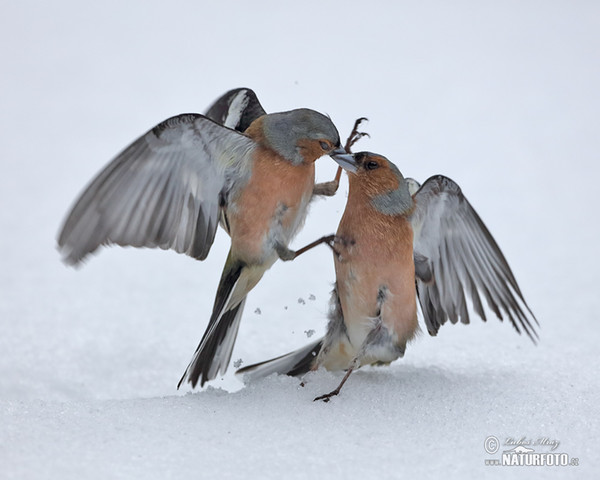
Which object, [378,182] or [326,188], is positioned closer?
[378,182]

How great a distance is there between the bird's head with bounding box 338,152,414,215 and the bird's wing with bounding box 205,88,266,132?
675 millimetres

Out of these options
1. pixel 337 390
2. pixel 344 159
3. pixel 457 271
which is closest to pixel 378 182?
pixel 344 159

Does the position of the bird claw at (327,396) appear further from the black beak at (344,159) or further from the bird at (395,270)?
the black beak at (344,159)

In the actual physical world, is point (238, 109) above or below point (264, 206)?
above

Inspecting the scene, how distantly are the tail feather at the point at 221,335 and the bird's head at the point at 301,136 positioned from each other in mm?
394

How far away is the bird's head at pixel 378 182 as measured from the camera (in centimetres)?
247

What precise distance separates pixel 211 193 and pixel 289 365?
0.66 meters

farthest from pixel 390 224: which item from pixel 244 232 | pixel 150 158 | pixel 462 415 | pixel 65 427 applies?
pixel 65 427

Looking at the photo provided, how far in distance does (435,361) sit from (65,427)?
142 cm

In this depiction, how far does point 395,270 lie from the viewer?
7.95 ft

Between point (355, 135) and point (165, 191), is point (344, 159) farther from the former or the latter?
point (165, 191)

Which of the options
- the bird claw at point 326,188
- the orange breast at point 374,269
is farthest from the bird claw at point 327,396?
the bird claw at point 326,188
